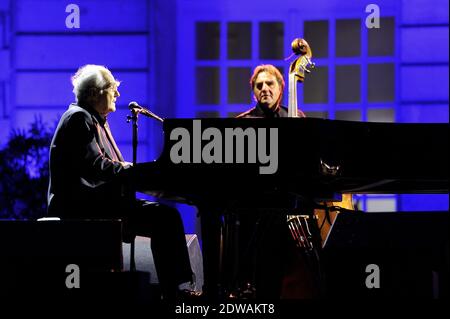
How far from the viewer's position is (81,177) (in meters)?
5.05

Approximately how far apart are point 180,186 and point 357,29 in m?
4.21

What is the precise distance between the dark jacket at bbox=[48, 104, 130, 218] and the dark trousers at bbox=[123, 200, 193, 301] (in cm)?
10

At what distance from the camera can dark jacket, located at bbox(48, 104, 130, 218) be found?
5.02 m

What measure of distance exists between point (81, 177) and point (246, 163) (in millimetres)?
891

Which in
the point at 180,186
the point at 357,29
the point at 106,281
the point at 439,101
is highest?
the point at 357,29

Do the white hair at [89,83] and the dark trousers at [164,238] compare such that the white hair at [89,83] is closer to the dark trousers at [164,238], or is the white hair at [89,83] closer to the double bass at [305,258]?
the dark trousers at [164,238]

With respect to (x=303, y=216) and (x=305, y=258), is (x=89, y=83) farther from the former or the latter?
(x=305, y=258)

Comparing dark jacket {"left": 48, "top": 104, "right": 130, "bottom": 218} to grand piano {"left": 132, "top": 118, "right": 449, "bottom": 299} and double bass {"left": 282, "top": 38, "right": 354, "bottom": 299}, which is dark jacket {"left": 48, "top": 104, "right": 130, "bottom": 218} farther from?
double bass {"left": 282, "top": 38, "right": 354, "bottom": 299}

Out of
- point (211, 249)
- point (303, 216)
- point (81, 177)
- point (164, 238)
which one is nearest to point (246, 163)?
point (211, 249)

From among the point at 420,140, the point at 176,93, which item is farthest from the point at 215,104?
the point at 420,140

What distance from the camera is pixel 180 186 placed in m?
4.71

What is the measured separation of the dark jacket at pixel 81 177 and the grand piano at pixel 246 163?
11.2 inches

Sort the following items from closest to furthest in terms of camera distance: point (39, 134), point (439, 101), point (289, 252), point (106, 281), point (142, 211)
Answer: point (106, 281), point (142, 211), point (289, 252), point (39, 134), point (439, 101)

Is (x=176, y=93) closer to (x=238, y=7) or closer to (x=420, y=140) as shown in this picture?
(x=238, y=7)
